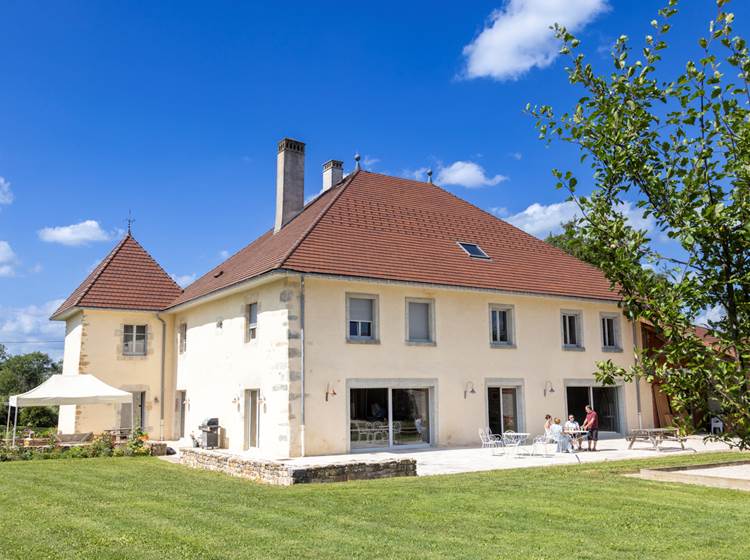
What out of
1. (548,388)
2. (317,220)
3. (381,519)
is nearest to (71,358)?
(317,220)

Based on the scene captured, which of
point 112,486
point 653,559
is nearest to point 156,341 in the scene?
point 112,486

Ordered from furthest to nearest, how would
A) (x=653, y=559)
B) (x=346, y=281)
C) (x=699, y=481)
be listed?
1. (x=346, y=281)
2. (x=699, y=481)
3. (x=653, y=559)

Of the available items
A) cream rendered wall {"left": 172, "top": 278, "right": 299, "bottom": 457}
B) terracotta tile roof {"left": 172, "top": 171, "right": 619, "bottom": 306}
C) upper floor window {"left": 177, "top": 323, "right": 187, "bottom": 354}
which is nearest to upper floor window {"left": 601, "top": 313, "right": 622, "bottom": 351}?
terracotta tile roof {"left": 172, "top": 171, "right": 619, "bottom": 306}

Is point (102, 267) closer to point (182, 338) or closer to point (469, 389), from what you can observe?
point (182, 338)

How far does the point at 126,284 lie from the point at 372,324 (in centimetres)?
1218

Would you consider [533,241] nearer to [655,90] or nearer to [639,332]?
[639,332]

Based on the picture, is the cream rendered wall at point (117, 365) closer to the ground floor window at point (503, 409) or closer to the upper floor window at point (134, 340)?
the upper floor window at point (134, 340)

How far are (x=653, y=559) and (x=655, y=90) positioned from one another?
5.32m

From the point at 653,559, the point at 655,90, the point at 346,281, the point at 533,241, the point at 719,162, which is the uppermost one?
the point at 533,241

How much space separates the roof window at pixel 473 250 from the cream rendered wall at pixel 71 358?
14.3 meters

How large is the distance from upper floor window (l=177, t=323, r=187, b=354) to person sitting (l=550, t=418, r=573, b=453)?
14.4 metres

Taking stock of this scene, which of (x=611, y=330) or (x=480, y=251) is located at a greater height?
(x=480, y=251)

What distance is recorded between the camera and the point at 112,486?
12.5m

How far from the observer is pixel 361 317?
1934 cm
